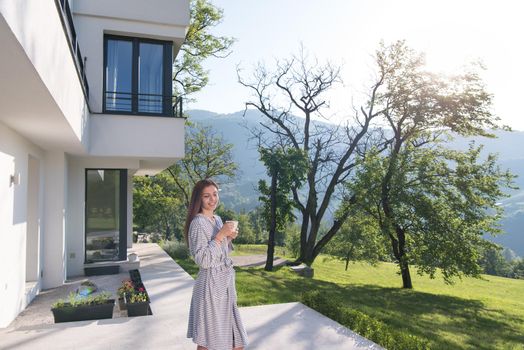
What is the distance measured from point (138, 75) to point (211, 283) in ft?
29.2

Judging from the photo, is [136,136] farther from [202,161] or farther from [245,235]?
[245,235]

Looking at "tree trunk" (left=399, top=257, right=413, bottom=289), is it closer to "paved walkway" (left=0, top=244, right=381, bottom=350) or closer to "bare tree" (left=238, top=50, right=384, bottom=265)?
"bare tree" (left=238, top=50, right=384, bottom=265)

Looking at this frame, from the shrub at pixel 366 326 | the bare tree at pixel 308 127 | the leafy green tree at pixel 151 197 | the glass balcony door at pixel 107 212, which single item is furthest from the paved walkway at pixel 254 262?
the shrub at pixel 366 326

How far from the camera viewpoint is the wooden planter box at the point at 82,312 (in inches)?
255

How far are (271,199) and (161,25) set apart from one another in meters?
8.19

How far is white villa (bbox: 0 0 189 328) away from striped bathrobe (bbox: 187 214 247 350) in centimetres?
287

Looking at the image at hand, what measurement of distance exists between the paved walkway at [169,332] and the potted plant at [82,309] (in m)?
0.21

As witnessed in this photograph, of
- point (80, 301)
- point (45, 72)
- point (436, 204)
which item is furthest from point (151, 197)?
point (45, 72)

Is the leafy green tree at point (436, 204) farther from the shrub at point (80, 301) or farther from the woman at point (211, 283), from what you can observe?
the woman at point (211, 283)

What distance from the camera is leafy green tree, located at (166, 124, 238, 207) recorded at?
2647 cm

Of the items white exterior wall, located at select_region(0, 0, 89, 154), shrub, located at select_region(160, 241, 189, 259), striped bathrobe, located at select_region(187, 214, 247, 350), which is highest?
white exterior wall, located at select_region(0, 0, 89, 154)

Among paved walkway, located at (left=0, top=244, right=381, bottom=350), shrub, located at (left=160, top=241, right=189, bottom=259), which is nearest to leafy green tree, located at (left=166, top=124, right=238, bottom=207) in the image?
shrub, located at (left=160, top=241, right=189, bottom=259)

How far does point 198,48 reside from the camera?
22297 millimetres

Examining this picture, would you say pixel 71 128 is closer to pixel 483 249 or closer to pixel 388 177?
pixel 388 177
